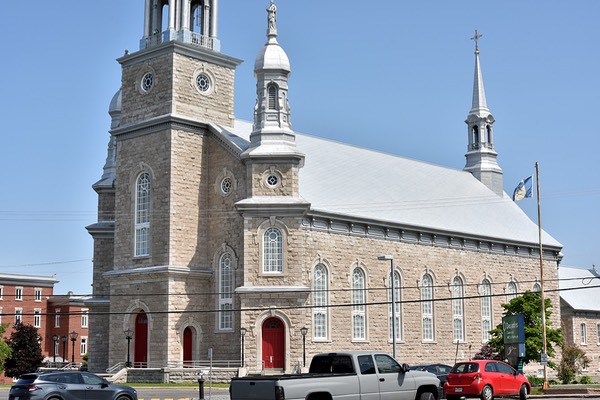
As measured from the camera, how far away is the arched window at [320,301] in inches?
2024

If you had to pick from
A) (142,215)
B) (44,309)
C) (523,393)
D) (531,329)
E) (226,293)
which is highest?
(142,215)

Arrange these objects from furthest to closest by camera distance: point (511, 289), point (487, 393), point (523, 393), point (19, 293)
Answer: point (19, 293), point (511, 289), point (523, 393), point (487, 393)

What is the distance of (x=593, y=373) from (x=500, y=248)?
1653cm

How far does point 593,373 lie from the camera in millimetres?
74188

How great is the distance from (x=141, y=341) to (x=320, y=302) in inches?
402

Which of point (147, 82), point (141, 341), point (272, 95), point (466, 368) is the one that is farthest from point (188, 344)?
point (466, 368)

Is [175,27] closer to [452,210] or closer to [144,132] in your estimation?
[144,132]

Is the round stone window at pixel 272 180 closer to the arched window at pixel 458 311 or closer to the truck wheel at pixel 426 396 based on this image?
the arched window at pixel 458 311

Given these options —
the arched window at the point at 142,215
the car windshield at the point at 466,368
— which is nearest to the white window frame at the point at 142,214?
the arched window at the point at 142,215

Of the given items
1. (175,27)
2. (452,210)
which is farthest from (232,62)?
(452,210)

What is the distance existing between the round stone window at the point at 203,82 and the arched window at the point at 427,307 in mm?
18302

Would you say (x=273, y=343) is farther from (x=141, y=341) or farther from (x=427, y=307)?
(x=427, y=307)

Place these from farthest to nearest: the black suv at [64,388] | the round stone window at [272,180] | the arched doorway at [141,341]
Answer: the arched doorway at [141,341] < the round stone window at [272,180] < the black suv at [64,388]

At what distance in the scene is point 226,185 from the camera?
2053 inches
